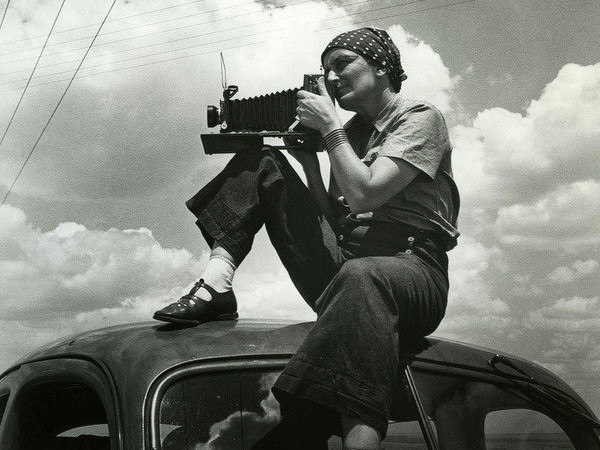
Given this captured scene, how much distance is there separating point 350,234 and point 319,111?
0.48 m

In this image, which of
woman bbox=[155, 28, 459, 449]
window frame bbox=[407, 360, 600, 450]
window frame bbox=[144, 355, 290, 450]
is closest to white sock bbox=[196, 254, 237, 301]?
woman bbox=[155, 28, 459, 449]

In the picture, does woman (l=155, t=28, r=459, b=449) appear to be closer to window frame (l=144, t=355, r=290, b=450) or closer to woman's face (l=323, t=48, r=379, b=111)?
woman's face (l=323, t=48, r=379, b=111)

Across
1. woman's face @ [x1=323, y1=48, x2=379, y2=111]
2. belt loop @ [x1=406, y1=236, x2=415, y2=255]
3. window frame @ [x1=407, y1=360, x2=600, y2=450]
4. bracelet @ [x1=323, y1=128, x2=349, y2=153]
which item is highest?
woman's face @ [x1=323, y1=48, x2=379, y2=111]

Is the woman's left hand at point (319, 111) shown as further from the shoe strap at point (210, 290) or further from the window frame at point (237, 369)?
Result: the window frame at point (237, 369)

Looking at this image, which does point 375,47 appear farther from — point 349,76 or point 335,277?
point 335,277

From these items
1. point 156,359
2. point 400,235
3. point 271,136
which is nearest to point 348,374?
point 156,359

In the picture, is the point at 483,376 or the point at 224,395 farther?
the point at 483,376

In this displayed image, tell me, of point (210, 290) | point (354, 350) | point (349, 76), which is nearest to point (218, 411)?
point (354, 350)

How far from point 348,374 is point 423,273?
59 cm

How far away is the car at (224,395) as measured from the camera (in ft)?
7.64

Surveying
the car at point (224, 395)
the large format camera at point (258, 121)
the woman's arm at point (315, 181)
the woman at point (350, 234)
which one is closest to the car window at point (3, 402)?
the car at point (224, 395)

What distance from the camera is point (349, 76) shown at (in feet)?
10.3

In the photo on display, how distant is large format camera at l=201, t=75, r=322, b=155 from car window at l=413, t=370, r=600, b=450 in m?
1.04

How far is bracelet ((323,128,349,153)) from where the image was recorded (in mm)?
2830
